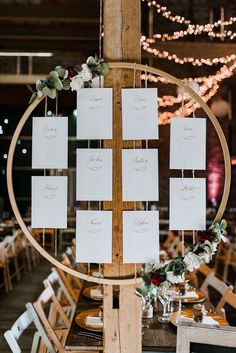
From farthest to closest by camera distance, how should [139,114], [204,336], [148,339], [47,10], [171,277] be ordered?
[47,10], [148,339], [139,114], [171,277], [204,336]

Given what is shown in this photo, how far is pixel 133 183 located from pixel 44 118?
452 millimetres

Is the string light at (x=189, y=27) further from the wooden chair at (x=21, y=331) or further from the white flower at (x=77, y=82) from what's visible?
the wooden chair at (x=21, y=331)

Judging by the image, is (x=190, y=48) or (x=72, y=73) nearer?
(x=72, y=73)

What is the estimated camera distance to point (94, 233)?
2000 millimetres

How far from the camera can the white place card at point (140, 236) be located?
1994 millimetres

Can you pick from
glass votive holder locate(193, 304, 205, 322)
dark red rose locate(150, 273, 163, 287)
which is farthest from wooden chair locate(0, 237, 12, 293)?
dark red rose locate(150, 273, 163, 287)

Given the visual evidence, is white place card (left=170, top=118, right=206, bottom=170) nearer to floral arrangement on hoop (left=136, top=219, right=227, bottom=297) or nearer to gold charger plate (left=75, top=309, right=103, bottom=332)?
floral arrangement on hoop (left=136, top=219, right=227, bottom=297)

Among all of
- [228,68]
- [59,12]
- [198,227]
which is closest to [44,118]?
[198,227]

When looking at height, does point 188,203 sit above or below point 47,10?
below

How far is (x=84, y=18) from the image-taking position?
7.83m

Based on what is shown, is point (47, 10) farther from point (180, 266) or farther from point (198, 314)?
point (180, 266)

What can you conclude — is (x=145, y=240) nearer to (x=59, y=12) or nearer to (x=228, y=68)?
(x=228, y=68)

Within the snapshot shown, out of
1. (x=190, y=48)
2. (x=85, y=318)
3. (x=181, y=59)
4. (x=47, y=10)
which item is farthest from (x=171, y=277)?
(x=47, y=10)

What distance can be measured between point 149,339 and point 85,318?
1.77 feet
